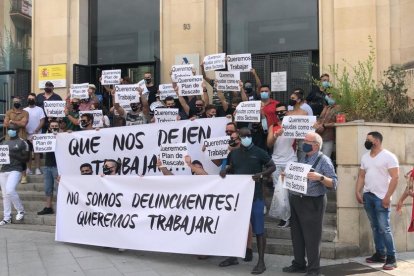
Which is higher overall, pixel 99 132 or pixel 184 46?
pixel 184 46

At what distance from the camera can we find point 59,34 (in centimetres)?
1380

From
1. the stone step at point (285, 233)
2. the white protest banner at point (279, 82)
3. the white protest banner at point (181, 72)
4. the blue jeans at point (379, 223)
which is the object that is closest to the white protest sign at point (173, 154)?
the stone step at point (285, 233)

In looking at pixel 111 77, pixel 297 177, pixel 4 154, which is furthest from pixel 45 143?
pixel 297 177

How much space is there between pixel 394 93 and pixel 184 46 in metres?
5.87

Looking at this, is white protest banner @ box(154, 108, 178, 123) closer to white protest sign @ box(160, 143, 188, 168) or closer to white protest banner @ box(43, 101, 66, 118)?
white protest sign @ box(160, 143, 188, 168)

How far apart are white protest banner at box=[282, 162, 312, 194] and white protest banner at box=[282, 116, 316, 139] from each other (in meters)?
1.21

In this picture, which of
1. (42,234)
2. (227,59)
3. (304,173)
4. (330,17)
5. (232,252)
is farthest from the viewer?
(330,17)

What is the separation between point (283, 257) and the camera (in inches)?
279

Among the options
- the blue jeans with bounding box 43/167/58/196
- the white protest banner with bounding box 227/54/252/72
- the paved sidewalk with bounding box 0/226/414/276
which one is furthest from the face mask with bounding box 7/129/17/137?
the white protest banner with bounding box 227/54/252/72

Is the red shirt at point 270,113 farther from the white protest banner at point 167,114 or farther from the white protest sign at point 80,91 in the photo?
the white protest sign at point 80,91

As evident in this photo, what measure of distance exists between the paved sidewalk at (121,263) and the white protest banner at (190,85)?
10.9 ft

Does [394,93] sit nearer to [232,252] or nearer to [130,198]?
[232,252]

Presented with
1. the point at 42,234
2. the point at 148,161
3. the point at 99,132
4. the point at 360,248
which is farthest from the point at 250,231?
the point at 42,234

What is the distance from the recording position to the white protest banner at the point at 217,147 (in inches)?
294
